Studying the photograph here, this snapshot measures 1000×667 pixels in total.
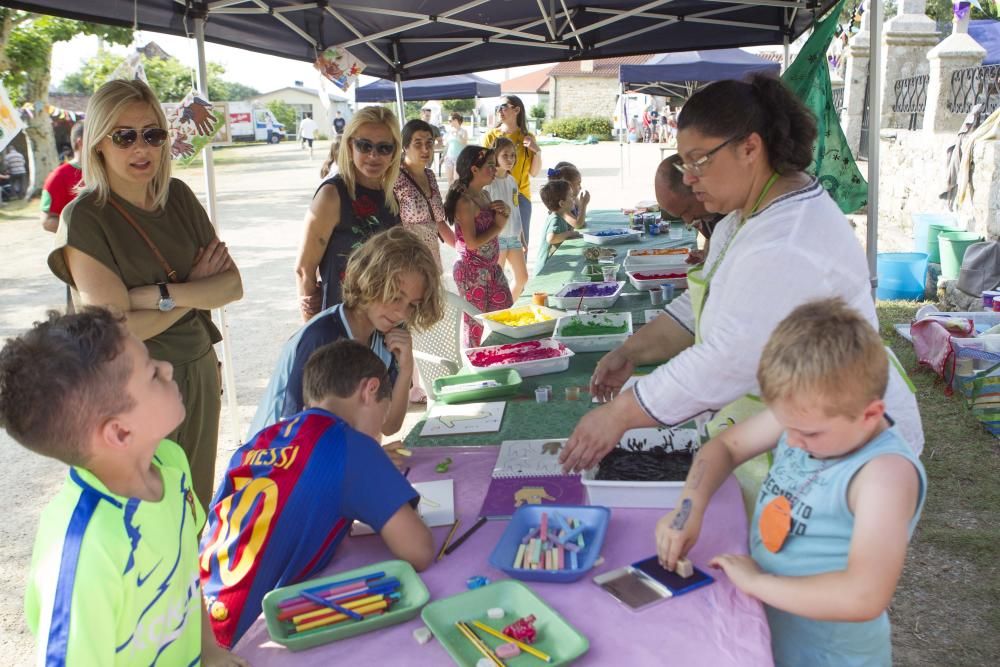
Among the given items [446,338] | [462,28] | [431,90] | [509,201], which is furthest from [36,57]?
[446,338]

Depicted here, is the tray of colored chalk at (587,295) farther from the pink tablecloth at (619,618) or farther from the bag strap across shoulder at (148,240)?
the pink tablecloth at (619,618)

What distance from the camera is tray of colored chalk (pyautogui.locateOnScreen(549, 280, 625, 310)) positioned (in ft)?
12.8

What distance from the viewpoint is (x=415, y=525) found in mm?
1561

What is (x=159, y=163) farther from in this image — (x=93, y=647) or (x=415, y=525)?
(x=93, y=647)

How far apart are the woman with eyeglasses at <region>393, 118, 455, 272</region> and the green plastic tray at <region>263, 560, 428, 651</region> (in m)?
3.40

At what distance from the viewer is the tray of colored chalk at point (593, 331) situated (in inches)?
124

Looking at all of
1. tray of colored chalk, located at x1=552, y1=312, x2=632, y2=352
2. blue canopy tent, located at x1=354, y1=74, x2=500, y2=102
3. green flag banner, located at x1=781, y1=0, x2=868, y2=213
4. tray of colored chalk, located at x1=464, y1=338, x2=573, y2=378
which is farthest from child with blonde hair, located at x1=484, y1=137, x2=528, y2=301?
blue canopy tent, located at x1=354, y1=74, x2=500, y2=102

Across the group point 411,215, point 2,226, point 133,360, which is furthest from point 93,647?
point 2,226

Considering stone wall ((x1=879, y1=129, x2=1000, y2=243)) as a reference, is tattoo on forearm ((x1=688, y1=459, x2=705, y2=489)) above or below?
below

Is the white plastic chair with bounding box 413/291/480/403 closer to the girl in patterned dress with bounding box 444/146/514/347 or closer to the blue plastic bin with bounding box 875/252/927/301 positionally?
the girl in patterned dress with bounding box 444/146/514/347

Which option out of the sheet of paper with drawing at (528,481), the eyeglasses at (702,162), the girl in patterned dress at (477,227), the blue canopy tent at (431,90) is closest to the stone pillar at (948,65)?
the girl in patterned dress at (477,227)

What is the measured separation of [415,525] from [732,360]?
0.74 meters

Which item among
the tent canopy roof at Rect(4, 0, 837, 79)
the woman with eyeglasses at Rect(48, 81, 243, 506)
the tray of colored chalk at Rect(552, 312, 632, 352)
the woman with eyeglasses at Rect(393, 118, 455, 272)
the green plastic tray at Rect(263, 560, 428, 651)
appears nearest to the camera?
the green plastic tray at Rect(263, 560, 428, 651)

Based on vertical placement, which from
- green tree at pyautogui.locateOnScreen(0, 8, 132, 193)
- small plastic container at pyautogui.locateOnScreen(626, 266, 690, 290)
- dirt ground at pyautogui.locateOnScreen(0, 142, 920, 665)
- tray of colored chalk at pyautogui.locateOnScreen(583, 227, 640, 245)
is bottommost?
dirt ground at pyautogui.locateOnScreen(0, 142, 920, 665)
